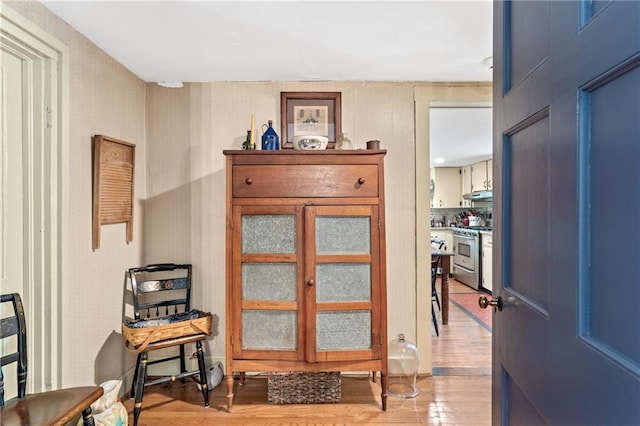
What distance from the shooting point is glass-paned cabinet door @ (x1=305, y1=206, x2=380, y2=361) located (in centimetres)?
217

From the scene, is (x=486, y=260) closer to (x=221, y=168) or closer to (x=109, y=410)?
(x=221, y=168)

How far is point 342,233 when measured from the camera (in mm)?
2195

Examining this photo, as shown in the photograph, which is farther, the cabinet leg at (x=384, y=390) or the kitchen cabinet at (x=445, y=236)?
the kitchen cabinet at (x=445, y=236)

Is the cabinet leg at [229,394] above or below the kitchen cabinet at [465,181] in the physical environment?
below

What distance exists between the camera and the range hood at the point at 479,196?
20.2 feet

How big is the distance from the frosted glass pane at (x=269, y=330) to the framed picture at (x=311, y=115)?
125cm

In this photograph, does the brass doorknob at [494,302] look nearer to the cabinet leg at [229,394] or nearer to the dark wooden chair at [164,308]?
the cabinet leg at [229,394]

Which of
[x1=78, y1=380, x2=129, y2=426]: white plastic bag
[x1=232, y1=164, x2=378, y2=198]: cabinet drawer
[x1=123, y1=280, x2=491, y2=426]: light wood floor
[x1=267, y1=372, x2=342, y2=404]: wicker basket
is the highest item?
[x1=232, y1=164, x2=378, y2=198]: cabinet drawer

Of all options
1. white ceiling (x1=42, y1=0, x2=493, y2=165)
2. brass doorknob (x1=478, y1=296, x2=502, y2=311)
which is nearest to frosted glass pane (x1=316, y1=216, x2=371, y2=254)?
white ceiling (x1=42, y1=0, x2=493, y2=165)

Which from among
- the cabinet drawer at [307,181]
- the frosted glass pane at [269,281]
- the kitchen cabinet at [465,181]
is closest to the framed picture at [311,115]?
the cabinet drawer at [307,181]

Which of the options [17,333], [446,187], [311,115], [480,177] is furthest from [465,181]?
[17,333]

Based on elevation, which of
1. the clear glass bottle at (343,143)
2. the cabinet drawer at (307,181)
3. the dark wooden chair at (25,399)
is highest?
the clear glass bottle at (343,143)

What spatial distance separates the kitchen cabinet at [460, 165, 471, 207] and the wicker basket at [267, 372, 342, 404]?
5862 mm

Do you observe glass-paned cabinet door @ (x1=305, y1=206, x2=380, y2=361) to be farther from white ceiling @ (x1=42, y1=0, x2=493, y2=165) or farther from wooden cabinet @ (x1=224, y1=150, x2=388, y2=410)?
white ceiling @ (x1=42, y1=0, x2=493, y2=165)
